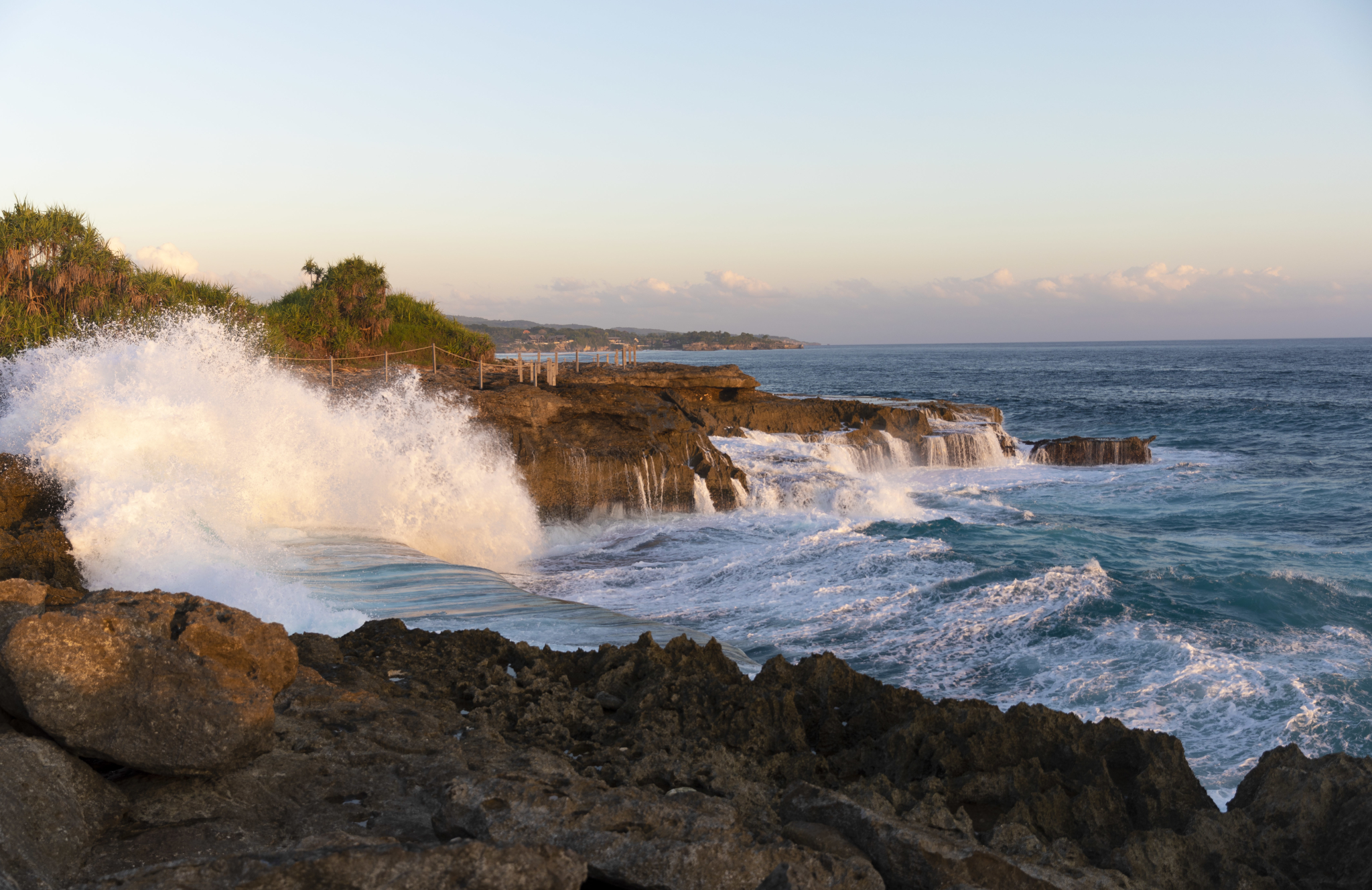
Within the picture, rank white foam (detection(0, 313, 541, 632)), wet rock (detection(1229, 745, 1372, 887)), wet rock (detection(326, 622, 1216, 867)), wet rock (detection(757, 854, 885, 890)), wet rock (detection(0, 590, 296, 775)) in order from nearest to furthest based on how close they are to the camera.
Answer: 1. wet rock (detection(757, 854, 885, 890))
2. wet rock (detection(0, 590, 296, 775))
3. wet rock (detection(1229, 745, 1372, 887))
4. wet rock (detection(326, 622, 1216, 867))
5. white foam (detection(0, 313, 541, 632))

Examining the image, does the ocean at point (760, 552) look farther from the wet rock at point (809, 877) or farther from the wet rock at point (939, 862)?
the wet rock at point (809, 877)

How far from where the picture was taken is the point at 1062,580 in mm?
10695

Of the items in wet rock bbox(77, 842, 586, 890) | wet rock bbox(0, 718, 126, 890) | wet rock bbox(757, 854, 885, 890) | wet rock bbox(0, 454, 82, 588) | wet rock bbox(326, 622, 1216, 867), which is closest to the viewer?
wet rock bbox(77, 842, 586, 890)

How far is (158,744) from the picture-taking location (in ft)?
10.1

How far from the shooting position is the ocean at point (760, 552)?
7.56m

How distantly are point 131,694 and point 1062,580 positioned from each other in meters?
10.2

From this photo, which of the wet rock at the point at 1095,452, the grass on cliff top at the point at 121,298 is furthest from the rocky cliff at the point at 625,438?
the grass on cliff top at the point at 121,298

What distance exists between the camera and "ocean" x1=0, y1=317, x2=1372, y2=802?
7.56 meters

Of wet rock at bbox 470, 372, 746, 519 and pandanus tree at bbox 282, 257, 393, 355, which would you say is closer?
wet rock at bbox 470, 372, 746, 519

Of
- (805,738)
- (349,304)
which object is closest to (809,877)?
(805,738)

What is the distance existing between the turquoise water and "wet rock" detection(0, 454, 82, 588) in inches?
205

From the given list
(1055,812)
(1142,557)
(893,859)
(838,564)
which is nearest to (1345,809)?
(1055,812)

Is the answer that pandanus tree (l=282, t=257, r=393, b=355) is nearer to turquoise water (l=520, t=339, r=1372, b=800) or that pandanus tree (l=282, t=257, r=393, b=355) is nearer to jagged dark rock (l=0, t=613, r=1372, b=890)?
turquoise water (l=520, t=339, r=1372, b=800)

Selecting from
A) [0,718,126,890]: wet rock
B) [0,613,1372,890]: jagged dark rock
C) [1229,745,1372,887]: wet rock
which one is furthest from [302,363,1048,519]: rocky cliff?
[1229,745,1372,887]: wet rock
